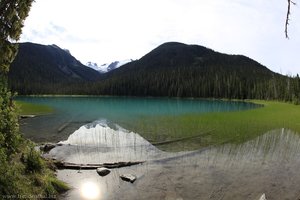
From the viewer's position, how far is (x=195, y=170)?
2683cm

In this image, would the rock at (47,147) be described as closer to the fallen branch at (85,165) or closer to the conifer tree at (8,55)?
the fallen branch at (85,165)

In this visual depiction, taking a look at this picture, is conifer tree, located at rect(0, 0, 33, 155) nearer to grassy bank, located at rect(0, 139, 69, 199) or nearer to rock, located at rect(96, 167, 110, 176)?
grassy bank, located at rect(0, 139, 69, 199)

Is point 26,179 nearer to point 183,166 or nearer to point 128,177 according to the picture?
point 128,177

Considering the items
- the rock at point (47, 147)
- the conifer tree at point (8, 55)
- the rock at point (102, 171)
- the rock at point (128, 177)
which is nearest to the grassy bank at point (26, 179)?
the conifer tree at point (8, 55)

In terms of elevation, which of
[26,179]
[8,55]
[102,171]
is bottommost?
[102,171]

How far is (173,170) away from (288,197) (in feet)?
29.9

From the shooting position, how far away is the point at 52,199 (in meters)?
19.3

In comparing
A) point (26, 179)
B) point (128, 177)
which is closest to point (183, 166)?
point (128, 177)

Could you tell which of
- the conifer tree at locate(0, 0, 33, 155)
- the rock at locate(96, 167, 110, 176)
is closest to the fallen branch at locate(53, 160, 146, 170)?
the rock at locate(96, 167, 110, 176)

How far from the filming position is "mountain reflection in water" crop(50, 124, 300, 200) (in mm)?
21391

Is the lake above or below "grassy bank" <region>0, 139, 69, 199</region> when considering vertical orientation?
below

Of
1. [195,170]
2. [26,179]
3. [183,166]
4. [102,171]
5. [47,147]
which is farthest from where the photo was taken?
[47,147]

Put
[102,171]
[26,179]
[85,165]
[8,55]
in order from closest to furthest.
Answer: [8,55] < [26,179] < [102,171] < [85,165]

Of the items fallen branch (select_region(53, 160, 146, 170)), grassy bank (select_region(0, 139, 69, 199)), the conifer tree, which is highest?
the conifer tree
